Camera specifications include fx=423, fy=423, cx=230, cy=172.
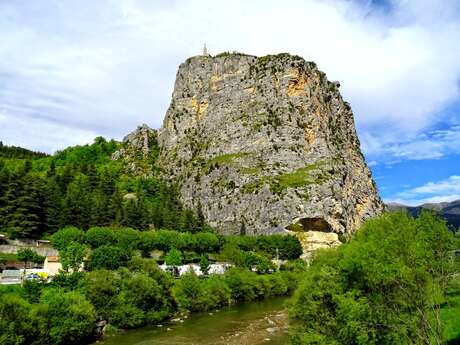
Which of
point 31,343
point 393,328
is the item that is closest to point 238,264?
point 31,343

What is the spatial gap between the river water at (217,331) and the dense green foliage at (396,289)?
13711 mm

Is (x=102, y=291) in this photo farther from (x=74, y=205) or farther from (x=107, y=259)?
(x=74, y=205)

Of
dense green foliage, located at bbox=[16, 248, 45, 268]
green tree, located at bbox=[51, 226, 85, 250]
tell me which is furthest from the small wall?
dense green foliage, located at bbox=[16, 248, 45, 268]

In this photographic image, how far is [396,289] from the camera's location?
2730 centimetres

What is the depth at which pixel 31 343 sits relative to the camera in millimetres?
38406

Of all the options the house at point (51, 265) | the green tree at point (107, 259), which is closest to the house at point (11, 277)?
the house at point (51, 265)

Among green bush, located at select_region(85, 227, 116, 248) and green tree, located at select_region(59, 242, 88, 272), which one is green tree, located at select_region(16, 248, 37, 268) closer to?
green tree, located at select_region(59, 242, 88, 272)

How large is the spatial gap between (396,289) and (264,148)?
129 meters

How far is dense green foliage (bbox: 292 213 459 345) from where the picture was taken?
23250 millimetres

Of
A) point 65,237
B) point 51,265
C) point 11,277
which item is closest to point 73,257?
point 51,265

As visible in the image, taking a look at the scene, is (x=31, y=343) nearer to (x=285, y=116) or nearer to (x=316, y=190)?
(x=316, y=190)

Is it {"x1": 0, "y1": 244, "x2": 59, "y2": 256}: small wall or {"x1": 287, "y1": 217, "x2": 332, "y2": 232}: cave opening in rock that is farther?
{"x1": 287, "y1": 217, "x2": 332, "y2": 232}: cave opening in rock

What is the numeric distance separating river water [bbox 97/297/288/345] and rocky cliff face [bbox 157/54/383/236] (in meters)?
72.6

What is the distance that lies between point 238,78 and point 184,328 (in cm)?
13582
